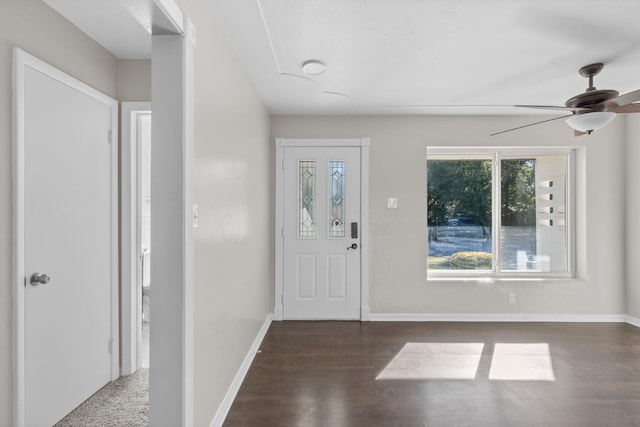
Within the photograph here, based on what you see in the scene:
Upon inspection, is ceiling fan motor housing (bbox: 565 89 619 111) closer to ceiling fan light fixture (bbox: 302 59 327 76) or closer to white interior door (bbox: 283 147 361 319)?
ceiling fan light fixture (bbox: 302 59 327 76)

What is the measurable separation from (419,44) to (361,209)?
2080 millimetres

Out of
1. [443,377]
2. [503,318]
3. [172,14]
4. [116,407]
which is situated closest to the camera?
[172,14]

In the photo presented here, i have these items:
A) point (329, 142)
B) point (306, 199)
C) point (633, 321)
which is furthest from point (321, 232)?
point (633, 321)

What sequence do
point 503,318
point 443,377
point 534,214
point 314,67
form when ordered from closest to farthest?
1. point 443,377
2. point 314,67
3. point 503,318
4. point 534,214

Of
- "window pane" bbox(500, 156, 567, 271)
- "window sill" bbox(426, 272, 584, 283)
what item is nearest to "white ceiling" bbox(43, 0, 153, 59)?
"window sill" bbox(426, 272, 584, 283)

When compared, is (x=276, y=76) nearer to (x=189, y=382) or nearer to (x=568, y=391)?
(x=189, y=382)

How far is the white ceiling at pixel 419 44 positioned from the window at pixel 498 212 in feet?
3.06

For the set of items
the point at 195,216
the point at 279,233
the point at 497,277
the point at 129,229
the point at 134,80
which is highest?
the point at 134,80

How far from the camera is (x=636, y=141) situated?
161 inches

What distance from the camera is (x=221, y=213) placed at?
2.25 m

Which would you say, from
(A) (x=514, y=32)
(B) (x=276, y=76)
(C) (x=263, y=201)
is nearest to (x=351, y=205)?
(C) (x=263, y=201)

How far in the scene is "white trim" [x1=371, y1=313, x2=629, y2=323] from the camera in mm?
4246

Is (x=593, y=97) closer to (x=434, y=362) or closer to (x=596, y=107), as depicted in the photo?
(x=596, y=107)

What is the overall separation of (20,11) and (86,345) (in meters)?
1.99
